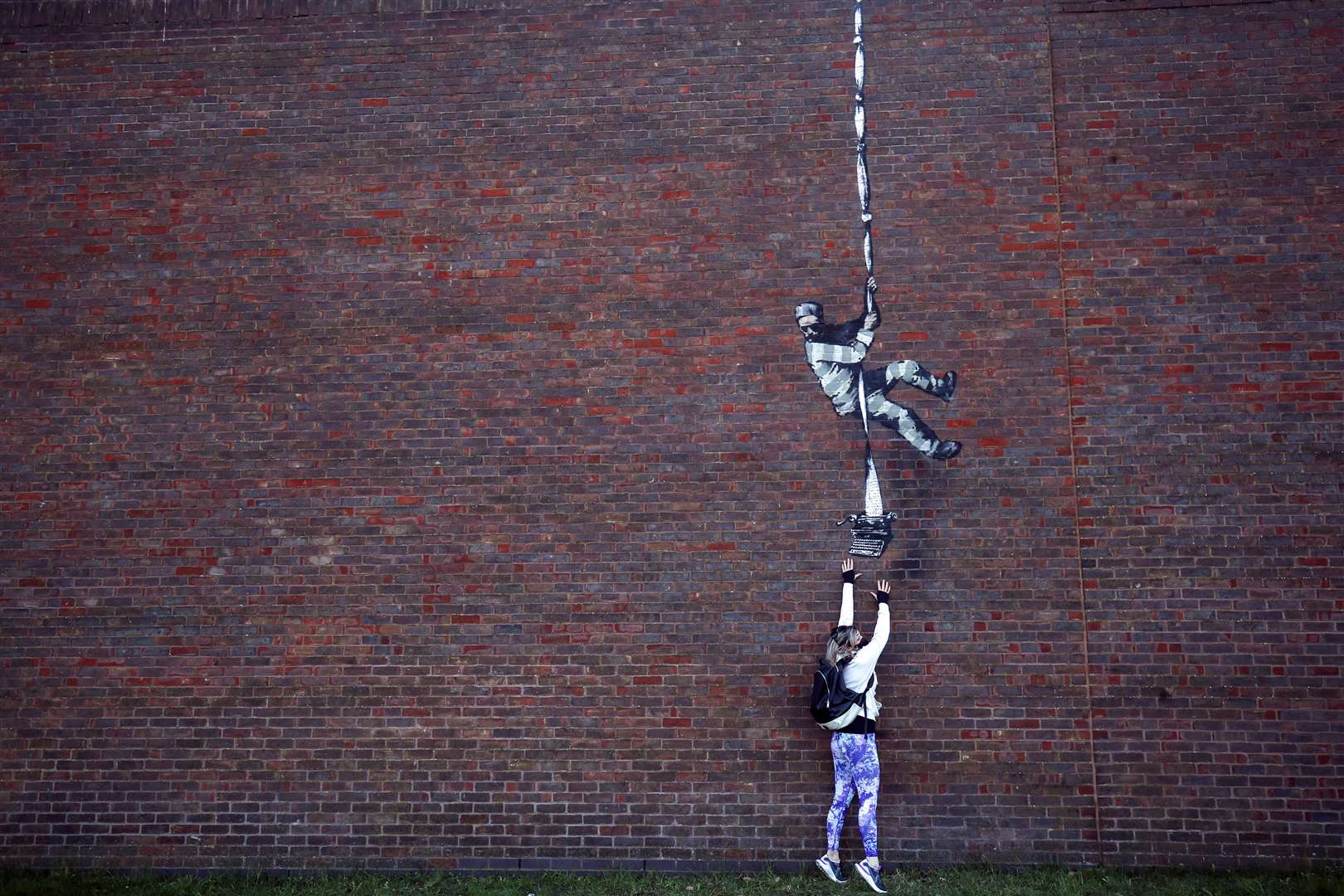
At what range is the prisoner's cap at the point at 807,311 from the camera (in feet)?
24.4

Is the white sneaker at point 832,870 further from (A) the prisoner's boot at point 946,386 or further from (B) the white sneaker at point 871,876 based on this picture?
(A) the prisoner's boot at point 946,386

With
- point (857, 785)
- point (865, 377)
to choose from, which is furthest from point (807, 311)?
point (857, 785)

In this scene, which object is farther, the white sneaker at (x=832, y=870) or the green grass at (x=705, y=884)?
the white sneaker at (x=832, y=870)

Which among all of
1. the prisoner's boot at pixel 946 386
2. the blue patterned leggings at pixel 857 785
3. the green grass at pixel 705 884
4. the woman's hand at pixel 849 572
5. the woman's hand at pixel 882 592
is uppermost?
the prisoner's boot at pixel 946 386

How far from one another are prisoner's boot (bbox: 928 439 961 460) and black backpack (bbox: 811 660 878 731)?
5.48 feet

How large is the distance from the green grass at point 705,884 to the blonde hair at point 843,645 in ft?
4.98

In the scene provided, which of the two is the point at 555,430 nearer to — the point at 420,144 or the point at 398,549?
the point at 398,549

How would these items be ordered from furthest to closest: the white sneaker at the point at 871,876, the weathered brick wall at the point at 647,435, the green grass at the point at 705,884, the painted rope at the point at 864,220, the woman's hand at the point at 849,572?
1. the painted rope at the point at 864,220
2. the woman's hand at the point at 849,572
3. the weathered brick wall at the point at 647,435
4. the white sneaker at the point at 871,876
5. the green grass at the point at 705,884

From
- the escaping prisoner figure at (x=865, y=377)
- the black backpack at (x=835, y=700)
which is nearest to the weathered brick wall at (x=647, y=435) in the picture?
the escaping prisoner figure at (x=865, y=377)

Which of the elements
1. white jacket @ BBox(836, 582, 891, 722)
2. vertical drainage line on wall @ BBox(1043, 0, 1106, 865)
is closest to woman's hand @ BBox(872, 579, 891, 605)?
white jacket @ BBox(836, 582, 891, 722)

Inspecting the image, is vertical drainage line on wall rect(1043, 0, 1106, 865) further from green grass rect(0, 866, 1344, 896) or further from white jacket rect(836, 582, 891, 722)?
white jacket rect(836, 582, 891, 722)

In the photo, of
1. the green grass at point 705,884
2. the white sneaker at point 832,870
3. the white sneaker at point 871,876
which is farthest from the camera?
the white sneaker at point 832,870

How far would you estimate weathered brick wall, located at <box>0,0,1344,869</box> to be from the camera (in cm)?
699

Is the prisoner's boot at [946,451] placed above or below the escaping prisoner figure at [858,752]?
above
